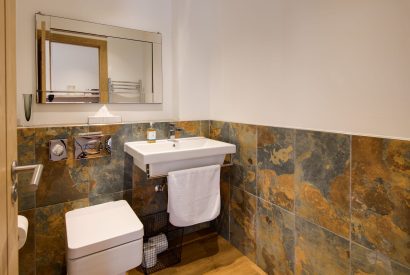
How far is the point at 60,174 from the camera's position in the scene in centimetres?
177

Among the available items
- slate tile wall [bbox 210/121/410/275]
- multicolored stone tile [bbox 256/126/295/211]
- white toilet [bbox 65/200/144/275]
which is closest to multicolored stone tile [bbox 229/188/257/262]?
slate tile wall [bbox 210/121/410/275]

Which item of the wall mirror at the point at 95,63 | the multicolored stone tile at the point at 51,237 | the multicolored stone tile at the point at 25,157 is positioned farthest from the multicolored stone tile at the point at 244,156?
the multicolored stone tile at the point at 25,157

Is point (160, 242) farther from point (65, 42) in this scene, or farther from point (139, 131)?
point (65, 42)

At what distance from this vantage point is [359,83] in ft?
4.23

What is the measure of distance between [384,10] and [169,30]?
1.69m

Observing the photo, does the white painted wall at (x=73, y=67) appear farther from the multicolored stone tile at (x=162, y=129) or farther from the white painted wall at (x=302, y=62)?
the white painted wall at (x=302, y=62)

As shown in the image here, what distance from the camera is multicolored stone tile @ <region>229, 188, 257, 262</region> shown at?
6.56ft

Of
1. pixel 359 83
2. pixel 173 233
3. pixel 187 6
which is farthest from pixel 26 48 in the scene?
pixel 359 83

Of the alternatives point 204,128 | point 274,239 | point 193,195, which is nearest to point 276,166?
point 274,239

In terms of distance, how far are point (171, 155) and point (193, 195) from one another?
376 millimetres

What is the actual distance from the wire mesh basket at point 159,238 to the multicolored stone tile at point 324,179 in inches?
43.9

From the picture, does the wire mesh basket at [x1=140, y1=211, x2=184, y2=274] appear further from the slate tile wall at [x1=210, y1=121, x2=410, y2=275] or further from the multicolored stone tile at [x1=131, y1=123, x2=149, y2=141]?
the multicolored stone tile at [x1=131, y1=123, x2=149, y2=141]

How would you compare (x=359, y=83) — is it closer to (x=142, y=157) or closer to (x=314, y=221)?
(x=314, y=221)

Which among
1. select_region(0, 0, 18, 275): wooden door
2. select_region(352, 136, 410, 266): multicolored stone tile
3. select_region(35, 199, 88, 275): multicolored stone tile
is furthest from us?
select_region(35, 199, 88, 275): multicolored stone tile
